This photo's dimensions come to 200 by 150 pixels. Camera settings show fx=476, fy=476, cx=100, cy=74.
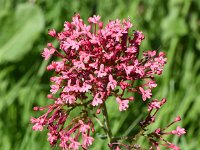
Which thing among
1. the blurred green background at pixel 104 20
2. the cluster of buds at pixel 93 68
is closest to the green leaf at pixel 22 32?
the blurred green background at pixel 104 20

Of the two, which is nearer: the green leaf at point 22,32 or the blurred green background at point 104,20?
the blurred green background at point 104,20

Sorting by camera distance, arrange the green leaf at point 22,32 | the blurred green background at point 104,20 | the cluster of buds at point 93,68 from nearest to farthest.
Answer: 1. the cluster of buds at point 93,68
2. the blurred green background at point 104,20
3. the green leaf at point 22,32

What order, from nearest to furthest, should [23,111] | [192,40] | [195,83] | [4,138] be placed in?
[4,138] < [23,111] < [195,83] < [192,40]

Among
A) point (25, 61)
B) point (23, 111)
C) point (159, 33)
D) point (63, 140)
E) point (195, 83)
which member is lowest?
point (63, 140)

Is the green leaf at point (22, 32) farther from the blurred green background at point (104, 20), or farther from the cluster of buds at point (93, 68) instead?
the cluster of buds at point (93, 68)

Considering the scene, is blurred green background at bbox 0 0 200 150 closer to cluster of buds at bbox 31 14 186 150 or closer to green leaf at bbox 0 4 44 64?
green leaf at bbox 0 4 44 64

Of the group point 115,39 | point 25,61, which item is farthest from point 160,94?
point 115,39

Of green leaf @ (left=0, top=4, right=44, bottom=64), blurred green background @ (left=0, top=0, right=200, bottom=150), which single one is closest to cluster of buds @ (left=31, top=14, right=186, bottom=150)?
blurred green background @ (left=0, top=0, right=200, bottom=150)

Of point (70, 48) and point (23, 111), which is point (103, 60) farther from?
point (23, 111)
